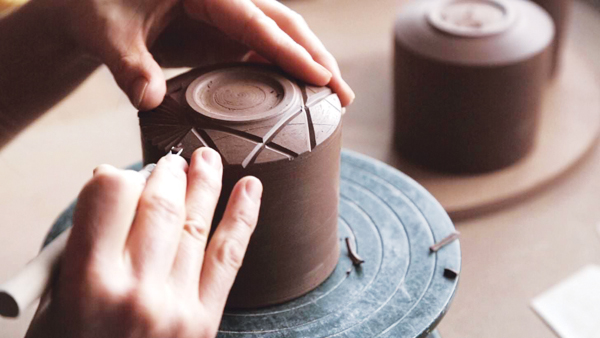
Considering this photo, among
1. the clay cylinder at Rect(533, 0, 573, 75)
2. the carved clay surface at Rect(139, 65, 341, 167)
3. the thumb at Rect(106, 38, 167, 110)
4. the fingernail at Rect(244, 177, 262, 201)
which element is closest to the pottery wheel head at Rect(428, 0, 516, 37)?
the clay cylinder at Rect(533, 0, 573, 75)

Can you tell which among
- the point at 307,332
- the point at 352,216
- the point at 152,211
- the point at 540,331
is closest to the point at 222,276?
the point at 152,211

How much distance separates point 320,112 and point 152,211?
34 cm

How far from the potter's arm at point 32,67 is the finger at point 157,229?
0.65m

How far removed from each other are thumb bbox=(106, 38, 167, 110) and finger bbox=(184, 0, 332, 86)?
0.47 feet

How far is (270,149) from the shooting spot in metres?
0.92

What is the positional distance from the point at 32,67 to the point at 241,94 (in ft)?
2.10

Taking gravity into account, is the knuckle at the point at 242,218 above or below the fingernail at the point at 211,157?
below

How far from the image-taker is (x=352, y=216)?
48.6 inches

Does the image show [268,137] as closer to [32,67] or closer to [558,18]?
[32,67]

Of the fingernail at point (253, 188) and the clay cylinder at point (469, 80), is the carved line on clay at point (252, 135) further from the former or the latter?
the clay cylinder at point (469, 80)

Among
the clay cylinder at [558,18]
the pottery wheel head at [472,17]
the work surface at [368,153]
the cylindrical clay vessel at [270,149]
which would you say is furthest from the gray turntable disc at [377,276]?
the clay cylinder at [558,18]

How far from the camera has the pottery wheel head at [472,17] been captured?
74.5 inches

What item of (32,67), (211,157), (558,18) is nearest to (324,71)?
(211,157)

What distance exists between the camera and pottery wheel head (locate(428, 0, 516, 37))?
1.89 meters
